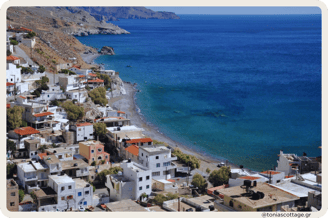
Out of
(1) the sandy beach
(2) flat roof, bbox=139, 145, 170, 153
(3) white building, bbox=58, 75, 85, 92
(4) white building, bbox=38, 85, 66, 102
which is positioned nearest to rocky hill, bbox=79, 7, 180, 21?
(1) the sandy beach

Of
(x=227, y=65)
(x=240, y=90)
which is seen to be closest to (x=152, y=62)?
(x=227, y=65)

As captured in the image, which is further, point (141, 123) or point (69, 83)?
point (141, 123)

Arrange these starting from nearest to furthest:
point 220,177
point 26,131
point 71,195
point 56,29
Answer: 1. point 71,195
2. point 220,177
3. point 26,131
4. point 56,29

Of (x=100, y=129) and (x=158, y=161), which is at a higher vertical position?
(x=100, y=129)

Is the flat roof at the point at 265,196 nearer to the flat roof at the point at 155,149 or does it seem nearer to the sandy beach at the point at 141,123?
the flat roof at the point at 155,149

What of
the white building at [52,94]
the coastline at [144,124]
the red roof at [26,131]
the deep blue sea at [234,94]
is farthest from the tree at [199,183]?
the white building at [52,94]

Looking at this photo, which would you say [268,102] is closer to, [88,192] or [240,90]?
[240,90]

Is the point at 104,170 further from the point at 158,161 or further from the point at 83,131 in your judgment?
the point at 83,131

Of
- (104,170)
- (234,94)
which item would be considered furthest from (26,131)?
(234,94)
